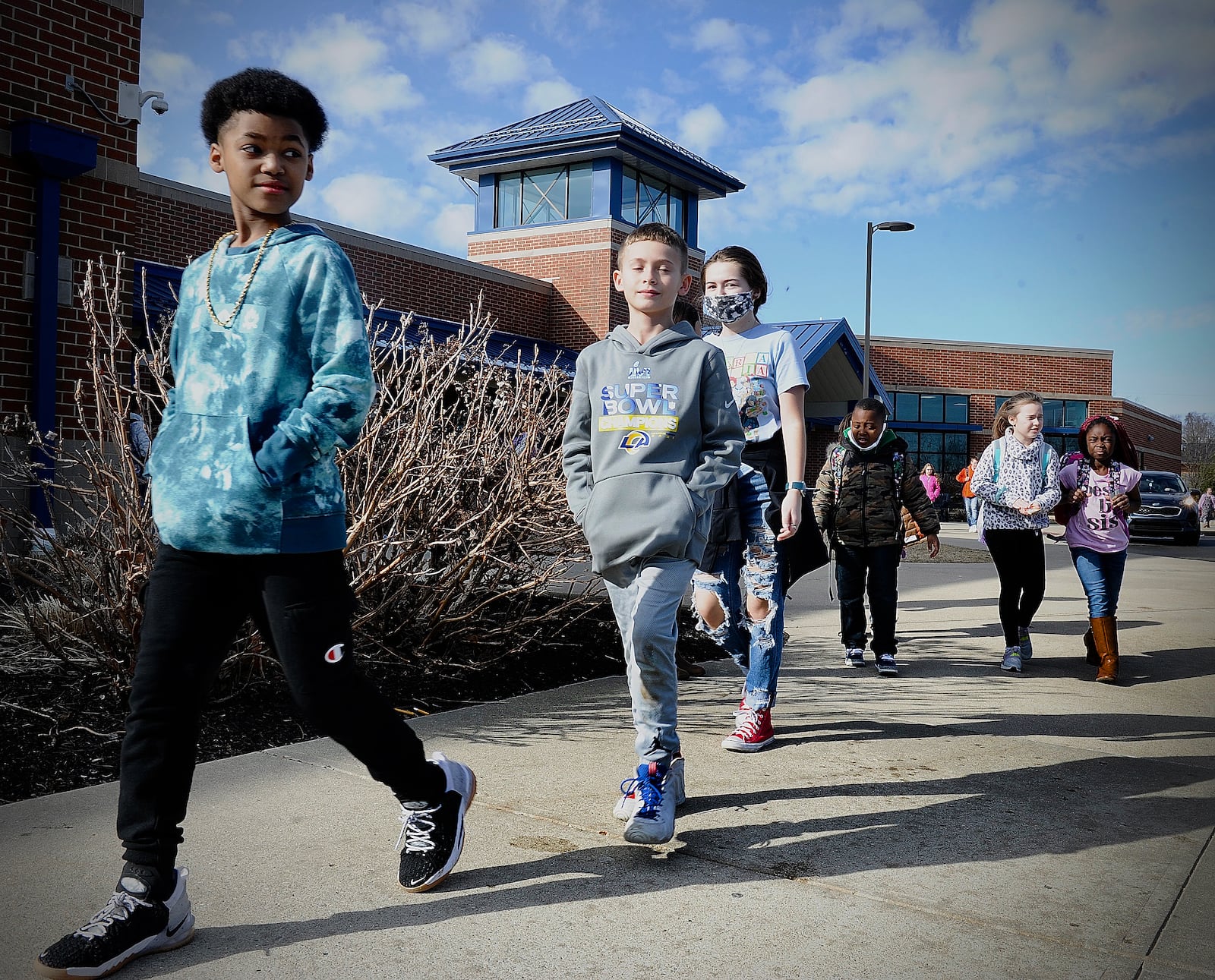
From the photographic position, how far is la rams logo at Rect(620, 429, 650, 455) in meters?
3.22

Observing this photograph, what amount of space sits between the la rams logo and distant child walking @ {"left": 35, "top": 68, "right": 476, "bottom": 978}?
3.20 ft

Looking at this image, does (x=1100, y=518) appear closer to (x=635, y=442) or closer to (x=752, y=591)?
(x=752, y=591)

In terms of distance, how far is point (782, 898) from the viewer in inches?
109

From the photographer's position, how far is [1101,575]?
643 cm

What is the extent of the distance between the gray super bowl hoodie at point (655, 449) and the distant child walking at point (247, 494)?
2.98 feet

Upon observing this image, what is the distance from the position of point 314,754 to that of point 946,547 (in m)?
16.5

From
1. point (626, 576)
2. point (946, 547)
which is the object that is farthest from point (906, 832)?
point (946, 547)

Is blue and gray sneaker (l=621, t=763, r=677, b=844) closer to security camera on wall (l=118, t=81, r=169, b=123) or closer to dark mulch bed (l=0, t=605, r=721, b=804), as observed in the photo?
dark mulch bed (l=0, t=605, r=721, b=804)

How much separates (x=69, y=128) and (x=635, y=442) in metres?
5.95

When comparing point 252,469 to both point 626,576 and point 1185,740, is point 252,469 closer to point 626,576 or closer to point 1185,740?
point 626,576

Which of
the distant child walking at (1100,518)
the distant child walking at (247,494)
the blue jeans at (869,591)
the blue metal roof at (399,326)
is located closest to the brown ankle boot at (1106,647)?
the distant child walking at (1100,518)

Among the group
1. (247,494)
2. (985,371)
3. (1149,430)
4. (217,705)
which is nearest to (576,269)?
(217,705)

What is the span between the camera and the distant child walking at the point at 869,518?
20.9ft

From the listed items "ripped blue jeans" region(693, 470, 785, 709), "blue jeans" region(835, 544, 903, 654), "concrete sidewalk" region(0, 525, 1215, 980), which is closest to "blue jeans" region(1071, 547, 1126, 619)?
"blue jeans" region(835, 544, 903, 654)
